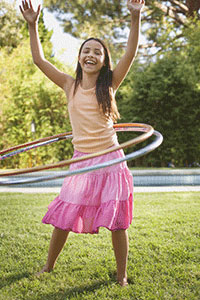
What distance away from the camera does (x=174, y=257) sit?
2824 millimetres

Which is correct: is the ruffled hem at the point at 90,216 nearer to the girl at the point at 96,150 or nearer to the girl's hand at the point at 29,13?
the girl at the point at 96,150

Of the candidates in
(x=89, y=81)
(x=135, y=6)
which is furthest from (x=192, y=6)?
(x=89, y=81)

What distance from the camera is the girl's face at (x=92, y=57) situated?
7.68ft

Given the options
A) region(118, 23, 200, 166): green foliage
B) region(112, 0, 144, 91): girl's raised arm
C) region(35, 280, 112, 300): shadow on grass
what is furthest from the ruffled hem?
region(118, 23, 200, 166): green foliage

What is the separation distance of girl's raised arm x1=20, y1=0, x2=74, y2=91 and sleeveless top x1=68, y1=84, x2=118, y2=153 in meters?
0.20

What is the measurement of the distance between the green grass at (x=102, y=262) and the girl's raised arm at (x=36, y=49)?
142 centimetres

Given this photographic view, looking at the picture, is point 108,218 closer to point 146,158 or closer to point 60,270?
point 60,270

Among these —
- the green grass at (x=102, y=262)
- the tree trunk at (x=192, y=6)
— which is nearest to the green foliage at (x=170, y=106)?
the tree trunk at (x=192, y=6)

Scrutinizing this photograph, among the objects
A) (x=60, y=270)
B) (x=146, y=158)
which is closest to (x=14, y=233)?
(x=60, y=270)

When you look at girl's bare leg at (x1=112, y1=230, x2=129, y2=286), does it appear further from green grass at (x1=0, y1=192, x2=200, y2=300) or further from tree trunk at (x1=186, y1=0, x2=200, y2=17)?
tree trunk at (x1=186, y1=0, x2=200, y2=17)

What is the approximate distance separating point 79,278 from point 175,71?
8.65 meters

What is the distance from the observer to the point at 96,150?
91.3 inches

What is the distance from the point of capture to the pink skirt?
225 cm

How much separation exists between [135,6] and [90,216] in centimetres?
145
